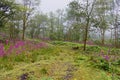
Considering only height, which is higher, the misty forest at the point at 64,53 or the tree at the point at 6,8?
the tree at the point at 6,8

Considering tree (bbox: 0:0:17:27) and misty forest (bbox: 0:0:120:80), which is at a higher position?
tree (bbox: 0:0:17:27)

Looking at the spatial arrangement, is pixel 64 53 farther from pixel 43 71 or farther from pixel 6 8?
pixel 6 8

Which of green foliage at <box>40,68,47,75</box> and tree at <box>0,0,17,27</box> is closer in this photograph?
green foliage at <box>40,68,47,75</box>

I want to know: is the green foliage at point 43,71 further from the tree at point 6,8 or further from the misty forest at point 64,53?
the tree at point 6,8

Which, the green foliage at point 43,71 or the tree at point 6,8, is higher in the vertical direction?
the tree at point 6,8

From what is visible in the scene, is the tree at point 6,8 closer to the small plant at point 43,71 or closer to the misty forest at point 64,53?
the misty forest at point 64,53

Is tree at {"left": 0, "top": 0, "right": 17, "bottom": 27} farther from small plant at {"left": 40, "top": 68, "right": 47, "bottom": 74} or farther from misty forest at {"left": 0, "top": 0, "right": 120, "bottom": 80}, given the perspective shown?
small plant at {"left": 40, "top": 68, "right": 47, "bottom": 74}

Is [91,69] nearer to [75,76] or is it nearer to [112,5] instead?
[75,76]

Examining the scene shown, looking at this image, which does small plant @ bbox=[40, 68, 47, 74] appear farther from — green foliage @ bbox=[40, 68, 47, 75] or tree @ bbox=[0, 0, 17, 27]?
tree @ bbox=[0, 0, 17, 27]

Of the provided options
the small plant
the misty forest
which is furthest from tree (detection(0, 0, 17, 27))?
the small plant

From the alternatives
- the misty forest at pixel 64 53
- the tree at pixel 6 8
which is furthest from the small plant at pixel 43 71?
the tree at pixel 6 8

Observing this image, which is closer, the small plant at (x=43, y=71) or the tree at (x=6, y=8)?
the small plant at (x=43, y=71)

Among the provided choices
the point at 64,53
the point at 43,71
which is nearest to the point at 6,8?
the point at 64,53

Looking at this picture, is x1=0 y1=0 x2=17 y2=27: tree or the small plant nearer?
the small plant
